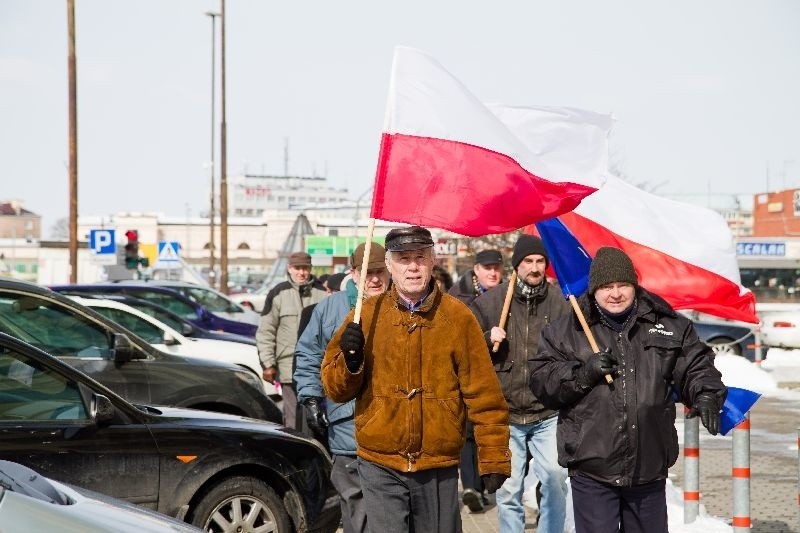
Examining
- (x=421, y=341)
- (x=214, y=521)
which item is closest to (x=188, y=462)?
(x=214, y=521)

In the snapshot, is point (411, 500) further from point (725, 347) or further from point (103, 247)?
point (103, 247)

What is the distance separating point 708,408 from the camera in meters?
5.28

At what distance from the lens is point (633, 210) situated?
7438mm

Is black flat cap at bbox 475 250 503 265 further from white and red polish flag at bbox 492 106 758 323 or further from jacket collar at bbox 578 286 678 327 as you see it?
jacket collar at bbox 578 286 678 327

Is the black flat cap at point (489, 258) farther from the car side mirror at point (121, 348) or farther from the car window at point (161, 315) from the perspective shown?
the car window at point (161, 315)

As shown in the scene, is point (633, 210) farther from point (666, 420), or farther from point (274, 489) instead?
point (274, 489)

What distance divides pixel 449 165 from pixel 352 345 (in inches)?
50.9

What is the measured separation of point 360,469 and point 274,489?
202cm

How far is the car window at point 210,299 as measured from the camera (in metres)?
22.8

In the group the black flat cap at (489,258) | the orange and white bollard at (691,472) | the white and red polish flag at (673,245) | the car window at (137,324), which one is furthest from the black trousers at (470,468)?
the car window at (137,324)

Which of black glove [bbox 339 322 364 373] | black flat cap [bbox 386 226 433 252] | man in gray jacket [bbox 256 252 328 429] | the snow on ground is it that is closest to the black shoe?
the snow on ground

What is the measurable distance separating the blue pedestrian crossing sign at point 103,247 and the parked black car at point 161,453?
75.6ft

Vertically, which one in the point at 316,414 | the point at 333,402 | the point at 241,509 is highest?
the point at 333,402

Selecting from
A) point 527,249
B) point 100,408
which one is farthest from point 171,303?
point 100,408
